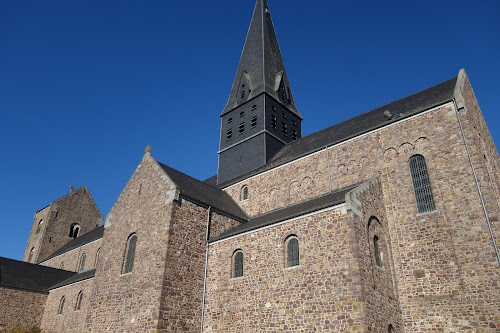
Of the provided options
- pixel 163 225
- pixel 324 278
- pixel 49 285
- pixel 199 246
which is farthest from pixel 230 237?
pixel 49 285

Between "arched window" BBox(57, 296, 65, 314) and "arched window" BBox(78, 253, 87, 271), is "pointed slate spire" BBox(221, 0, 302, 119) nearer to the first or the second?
"arched window" BBox(78, 253, 87, 271)

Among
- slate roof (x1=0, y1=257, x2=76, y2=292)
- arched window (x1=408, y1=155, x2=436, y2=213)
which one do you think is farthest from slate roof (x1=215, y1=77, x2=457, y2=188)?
slate roof (x1=0, y1=257, x2=76, y2=292)

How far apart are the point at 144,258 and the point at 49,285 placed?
15283mm

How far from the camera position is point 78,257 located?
107ft

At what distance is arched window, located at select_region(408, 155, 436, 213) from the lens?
1612 cm

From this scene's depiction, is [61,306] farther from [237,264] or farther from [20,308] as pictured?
[237,264]

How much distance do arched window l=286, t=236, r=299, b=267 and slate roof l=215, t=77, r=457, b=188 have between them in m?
6.93

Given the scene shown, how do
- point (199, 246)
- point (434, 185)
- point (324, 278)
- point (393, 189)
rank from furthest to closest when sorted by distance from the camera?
point (199, 246) → point (393, 189) → point (434, 185) → point (324, 278)

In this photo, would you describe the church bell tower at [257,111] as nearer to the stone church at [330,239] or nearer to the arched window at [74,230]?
the stone church at [330,239]

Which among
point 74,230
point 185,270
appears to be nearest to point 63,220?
point 74,230

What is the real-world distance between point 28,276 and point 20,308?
298cm

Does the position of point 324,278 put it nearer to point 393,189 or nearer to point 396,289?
point 396,289

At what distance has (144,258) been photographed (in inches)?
713

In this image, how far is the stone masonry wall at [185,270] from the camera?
1634 centimetres
